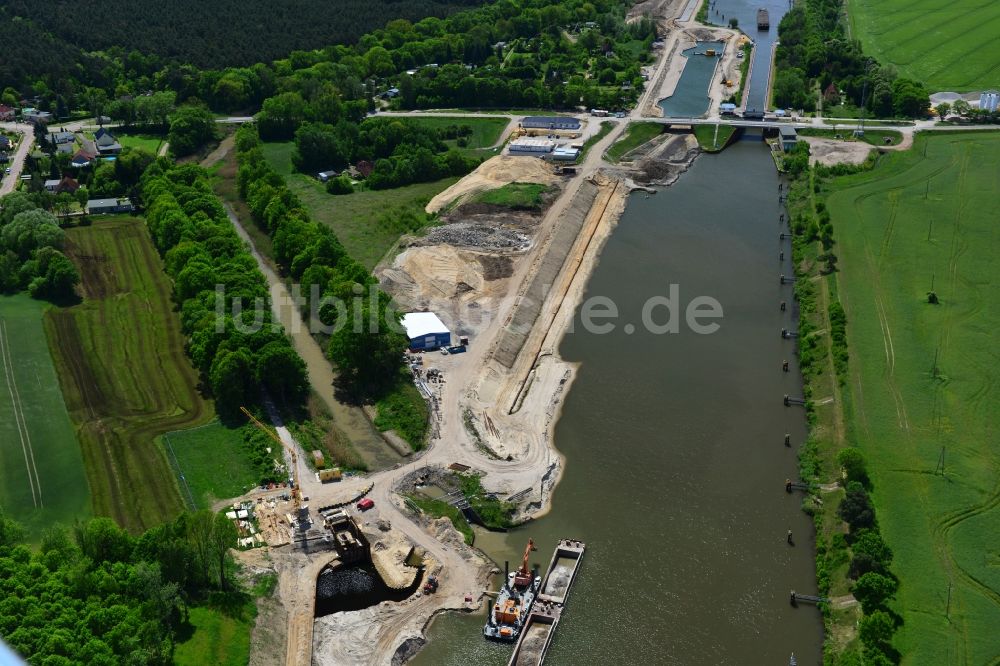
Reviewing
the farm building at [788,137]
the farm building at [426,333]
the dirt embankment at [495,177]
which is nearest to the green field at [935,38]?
the farm building at [788,137]

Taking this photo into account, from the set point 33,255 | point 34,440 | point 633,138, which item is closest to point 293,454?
point 34,440

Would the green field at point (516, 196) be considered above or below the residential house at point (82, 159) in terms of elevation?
above

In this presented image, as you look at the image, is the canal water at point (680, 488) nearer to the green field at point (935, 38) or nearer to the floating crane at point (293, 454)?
the floating crane at point (293, 454)

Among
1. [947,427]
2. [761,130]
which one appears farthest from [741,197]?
[947,427]

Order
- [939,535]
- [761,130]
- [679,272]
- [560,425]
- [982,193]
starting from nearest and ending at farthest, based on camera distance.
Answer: [939,535] < [560,425] < [679,272] < [982,193] < [761,130]

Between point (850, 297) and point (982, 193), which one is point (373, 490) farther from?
point (982, 193)

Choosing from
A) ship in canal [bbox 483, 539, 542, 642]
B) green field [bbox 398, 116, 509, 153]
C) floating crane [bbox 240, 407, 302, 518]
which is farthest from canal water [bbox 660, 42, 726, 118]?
ship in canal [bbox 483, 539, 542, 642]
